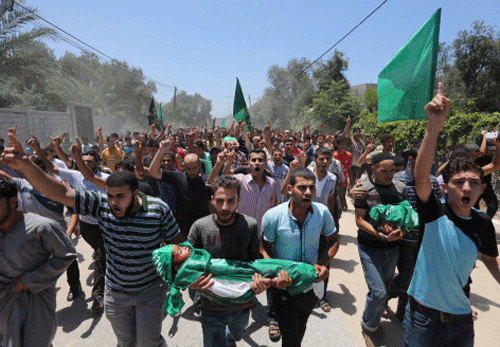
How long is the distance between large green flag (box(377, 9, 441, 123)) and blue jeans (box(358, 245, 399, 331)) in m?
1.50

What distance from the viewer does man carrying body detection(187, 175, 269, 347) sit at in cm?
237

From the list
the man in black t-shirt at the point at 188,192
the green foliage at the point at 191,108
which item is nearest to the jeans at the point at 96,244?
the man in black t-shirt at the point at 188,192

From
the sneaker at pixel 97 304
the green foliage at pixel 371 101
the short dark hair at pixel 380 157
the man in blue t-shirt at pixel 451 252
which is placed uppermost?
the green foliage at pixel 371 101

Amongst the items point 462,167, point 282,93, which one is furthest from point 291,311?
point 282,93

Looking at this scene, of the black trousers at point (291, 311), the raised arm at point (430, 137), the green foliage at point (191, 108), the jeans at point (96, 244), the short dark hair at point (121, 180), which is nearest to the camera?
the raised arm at point (430, 137)

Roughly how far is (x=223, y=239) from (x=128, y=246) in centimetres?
76

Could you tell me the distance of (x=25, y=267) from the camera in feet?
7.43

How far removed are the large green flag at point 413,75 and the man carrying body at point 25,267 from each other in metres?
3.55

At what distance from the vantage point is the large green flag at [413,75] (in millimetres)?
3116

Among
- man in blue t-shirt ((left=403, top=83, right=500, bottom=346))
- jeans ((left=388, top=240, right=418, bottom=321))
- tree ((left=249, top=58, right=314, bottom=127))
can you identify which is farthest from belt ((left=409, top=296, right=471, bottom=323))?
tree ((left=249, top=58, right=314, bottom=127))

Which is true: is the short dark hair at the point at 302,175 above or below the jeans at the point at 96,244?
above

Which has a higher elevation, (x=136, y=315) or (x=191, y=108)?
(x=191, y=108)

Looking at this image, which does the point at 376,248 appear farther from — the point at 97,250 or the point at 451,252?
the point at 97,250

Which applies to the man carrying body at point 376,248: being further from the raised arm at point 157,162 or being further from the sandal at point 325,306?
the raised arm at point 157,162
